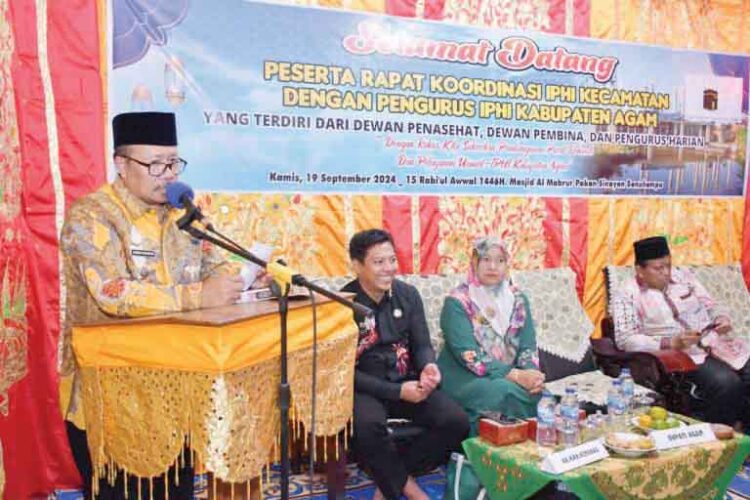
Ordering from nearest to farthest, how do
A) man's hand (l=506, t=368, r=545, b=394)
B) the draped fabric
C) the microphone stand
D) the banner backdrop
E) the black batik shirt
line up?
the microphone stand < the draped fabric < the black batik shirt < man's hand (l=506, t=368, r=545, b=394) < the banner backdrop

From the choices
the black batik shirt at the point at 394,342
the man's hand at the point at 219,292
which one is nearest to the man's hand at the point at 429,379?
the black batik shirt at the point at 394,342

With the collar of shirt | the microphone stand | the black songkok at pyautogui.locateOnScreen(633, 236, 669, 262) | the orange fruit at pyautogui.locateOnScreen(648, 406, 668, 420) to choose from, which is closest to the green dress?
the collar of shirt

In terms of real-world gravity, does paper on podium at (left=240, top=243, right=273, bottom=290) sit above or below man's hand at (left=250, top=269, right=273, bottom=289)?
above

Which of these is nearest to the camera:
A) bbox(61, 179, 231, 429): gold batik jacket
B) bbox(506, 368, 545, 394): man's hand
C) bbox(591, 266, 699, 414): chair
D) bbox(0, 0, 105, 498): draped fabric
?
bbox(61, 179, 231, 429): gold batik jacket

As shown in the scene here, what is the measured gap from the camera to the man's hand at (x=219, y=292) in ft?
7.23

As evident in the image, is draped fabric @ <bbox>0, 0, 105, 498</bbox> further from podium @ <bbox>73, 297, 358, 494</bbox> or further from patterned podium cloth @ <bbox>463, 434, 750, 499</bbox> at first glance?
patterned podium cloth @ <bbox>463, 434, 750, 499</bbox>

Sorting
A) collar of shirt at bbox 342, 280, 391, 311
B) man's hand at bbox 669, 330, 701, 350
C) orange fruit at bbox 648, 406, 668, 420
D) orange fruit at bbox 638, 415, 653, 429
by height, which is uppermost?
collar of shirt at bbox 342, 280, 391, 311

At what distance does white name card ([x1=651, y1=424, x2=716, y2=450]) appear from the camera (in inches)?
117

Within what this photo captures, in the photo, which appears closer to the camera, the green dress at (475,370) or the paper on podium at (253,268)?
the paper on podium at (253,268)

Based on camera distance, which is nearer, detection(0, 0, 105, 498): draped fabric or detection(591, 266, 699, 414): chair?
detection(0, 0, 105, 498): draped fabric

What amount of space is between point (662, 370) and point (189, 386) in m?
3.13

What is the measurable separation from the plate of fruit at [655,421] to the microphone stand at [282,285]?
174 centimetres

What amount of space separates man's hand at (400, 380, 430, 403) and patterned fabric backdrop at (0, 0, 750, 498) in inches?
40.1

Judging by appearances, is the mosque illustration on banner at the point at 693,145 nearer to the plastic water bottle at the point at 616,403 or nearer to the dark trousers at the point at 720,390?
the dark trousers at the point at 720,390
